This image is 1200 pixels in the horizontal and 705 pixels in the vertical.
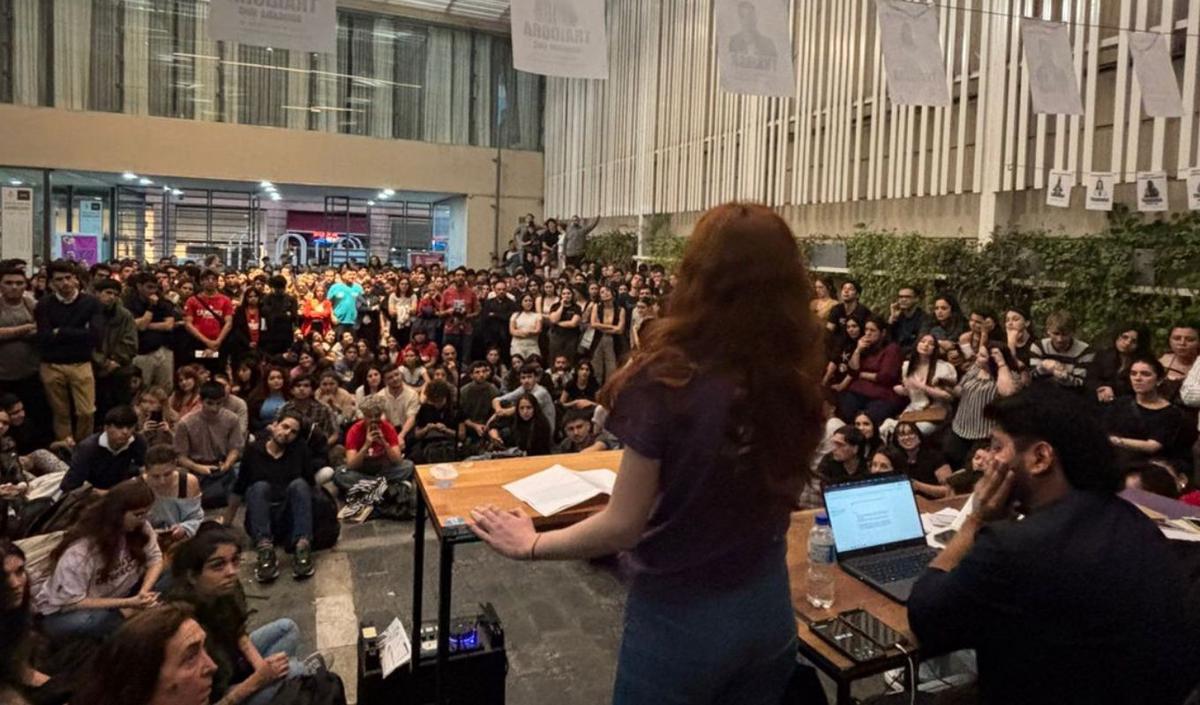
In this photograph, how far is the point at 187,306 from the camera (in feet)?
24.4

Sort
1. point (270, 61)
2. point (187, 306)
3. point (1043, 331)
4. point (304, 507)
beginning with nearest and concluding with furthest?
point (304, 507) < point (1043, 331) < point (187, 306) < point (270, 61)

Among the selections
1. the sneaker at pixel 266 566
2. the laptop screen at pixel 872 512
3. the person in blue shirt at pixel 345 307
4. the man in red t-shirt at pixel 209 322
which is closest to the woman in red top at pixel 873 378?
the laptop screen at pixel 872 512

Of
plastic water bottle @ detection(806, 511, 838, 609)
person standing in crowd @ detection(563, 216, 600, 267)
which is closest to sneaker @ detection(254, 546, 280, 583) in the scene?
plastic water bottle @ detection(806, 511, 838, 609)

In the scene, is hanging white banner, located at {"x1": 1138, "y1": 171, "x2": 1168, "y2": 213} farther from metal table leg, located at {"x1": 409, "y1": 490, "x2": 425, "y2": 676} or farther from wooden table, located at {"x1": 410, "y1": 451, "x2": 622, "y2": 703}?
metal table leg, located at {"x1": 409, "y1": 490, "x2": 425, "y2": 676}

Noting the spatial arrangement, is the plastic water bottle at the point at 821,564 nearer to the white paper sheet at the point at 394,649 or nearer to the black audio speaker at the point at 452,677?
the black audio speaker at the point at 452,677

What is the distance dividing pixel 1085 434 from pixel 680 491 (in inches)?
33.5

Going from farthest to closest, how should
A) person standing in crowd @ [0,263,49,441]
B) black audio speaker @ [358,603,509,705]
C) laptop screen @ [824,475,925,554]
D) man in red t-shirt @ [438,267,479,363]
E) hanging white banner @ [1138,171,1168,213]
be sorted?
1. man in red t-shirt @ [438,267,479,363]
2. person standing in crowd @ [0,263,49,441]
3. hanging white banner @ [1138,171,1168,213]
4. black audio speaker @ [358,603,509,705]
5. laptop screen @ [824,475,925,554]

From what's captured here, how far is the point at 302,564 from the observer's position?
436 cm

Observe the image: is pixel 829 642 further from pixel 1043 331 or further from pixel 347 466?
pixel 1043 331

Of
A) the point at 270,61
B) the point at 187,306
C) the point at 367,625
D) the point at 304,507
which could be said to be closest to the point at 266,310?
the point at 187,306

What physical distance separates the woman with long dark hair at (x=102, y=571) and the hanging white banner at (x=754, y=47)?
4.02m

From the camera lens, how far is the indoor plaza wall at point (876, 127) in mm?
5855

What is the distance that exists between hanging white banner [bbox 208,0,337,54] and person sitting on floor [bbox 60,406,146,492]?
2178 mm

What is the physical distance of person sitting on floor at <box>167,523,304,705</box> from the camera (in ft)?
8.67
